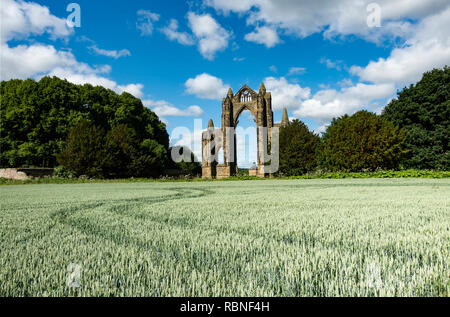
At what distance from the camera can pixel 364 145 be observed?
26.4 m

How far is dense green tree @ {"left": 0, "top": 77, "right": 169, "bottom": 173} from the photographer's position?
96.3ft

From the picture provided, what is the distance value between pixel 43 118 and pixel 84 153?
27.7 ft

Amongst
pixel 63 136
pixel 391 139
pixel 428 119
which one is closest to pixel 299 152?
pixel 391 139

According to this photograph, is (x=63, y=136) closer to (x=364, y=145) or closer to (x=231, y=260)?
(x=364, y=145)

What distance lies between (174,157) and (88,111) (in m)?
19.8

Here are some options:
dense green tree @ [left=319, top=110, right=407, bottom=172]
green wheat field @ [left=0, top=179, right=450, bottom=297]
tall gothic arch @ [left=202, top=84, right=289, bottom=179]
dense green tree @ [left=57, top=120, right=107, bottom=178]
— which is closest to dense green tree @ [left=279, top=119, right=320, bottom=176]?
dense green tree @ [left=319, top=110, right=407, bottom=172]

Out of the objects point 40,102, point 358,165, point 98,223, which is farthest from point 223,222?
point 40,102

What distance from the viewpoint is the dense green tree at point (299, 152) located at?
32219 mm

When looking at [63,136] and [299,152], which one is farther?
[299,152]

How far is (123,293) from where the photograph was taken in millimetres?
1336

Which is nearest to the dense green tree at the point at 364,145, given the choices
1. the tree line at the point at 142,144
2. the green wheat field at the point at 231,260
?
the tree line at the point at 142,144

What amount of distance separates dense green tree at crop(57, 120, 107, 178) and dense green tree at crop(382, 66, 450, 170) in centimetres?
3215

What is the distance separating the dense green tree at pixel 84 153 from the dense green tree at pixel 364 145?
2426cm
